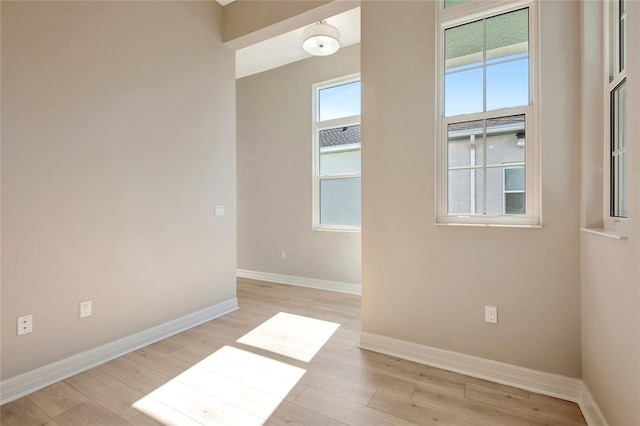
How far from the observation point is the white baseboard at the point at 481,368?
182cm

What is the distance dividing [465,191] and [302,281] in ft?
9.48

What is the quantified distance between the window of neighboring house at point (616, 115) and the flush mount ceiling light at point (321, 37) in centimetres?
235

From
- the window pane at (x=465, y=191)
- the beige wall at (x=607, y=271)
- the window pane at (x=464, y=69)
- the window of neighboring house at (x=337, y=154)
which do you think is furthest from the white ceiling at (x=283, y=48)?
the beige wall at (x=607, y=271)

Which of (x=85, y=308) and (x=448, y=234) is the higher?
(x=448, y=234)

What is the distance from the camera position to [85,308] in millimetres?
2189

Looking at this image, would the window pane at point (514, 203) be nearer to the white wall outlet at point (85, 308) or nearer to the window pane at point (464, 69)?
the window pane at point (464, 69)

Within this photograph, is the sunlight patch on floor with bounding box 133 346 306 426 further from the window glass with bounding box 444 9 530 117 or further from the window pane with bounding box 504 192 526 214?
the window glass with bounding box 444 9 530 117

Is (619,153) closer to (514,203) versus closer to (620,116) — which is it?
(620,116)

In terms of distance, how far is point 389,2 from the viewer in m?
2.31

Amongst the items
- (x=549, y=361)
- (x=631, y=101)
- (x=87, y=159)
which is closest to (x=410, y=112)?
(x=631, y=101)

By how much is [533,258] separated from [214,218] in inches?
110

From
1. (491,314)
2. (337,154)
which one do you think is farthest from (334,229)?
(491,314)

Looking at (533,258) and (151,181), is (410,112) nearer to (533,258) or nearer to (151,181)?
(533,258)

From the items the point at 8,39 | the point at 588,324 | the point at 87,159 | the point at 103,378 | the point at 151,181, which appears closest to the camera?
the point at 588,324
